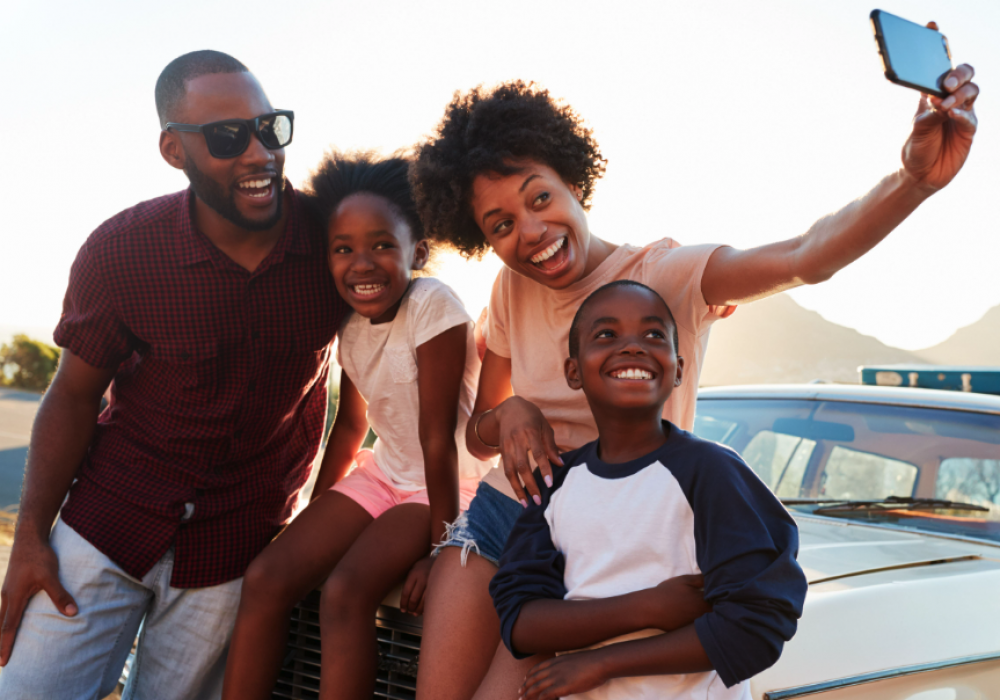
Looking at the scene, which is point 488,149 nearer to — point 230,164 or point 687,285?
point 687,285

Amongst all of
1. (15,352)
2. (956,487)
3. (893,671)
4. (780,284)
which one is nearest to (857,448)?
(956,487)

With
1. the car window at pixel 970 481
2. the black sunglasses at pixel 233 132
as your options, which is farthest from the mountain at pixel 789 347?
the black sunglasses at pixel 233 132

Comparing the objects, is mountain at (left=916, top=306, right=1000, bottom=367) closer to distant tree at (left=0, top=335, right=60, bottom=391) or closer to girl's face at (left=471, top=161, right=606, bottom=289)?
distant tree at (left=0, top=335, right=60, bottom=391)

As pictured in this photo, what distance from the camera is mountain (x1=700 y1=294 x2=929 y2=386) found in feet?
125

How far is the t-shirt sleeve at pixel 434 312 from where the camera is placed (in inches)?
97.6

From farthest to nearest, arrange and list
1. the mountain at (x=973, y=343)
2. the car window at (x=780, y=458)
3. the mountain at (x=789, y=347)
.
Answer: the mountain at (x=789, y=347) < the mountain at (x=973, y=343) < the car window at (x=780, y=458)

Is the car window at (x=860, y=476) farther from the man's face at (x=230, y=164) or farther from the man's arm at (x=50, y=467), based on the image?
the man's arm at (x=50, y=467)

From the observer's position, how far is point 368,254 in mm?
2516

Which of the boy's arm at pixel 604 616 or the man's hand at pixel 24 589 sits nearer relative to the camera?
the boy's arm at pixel 604 616

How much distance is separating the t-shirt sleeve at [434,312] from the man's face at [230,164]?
21.8 inches

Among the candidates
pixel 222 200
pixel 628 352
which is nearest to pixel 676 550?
pixel 628 352

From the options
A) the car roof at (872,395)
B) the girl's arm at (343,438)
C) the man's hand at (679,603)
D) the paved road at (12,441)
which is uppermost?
the car roof at (872,395)

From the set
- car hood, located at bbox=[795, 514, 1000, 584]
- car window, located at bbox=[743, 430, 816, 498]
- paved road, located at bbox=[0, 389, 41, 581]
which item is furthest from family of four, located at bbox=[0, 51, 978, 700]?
paved road, located at bbox=[0, 389, 41, 581]

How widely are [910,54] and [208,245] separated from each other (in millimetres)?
2050
